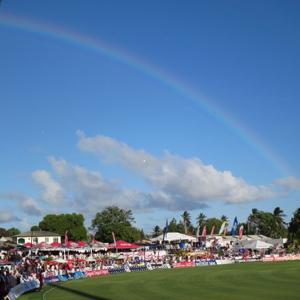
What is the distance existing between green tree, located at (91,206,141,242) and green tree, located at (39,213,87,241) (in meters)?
6.61

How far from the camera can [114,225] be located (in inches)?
5846

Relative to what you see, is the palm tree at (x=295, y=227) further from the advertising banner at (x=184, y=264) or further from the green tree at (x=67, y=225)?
the green tree at (x=67, y=225)

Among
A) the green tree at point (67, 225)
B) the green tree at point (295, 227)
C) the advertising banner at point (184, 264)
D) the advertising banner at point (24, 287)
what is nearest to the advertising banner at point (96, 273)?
the advertising banner at point (184, 264)

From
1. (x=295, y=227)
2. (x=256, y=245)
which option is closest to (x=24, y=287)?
(x=256, y=245)

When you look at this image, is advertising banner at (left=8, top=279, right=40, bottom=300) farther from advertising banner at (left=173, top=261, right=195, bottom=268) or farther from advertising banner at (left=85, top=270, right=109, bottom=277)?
advertising banner at (left=173, top=261, right=195, bottom=268)

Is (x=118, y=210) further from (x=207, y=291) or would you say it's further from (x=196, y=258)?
(x=207, y=291)

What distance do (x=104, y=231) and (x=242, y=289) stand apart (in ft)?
382

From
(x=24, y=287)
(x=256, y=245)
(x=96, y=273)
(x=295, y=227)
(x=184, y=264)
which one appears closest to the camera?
(x=24, y=287)

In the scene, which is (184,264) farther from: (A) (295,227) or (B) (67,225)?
(B) (67,225)

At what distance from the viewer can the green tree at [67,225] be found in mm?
158375

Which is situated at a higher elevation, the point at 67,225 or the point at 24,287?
the point at 67,225

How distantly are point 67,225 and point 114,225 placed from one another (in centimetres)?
2009

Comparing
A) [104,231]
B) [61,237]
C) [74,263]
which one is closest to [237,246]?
[74,263]

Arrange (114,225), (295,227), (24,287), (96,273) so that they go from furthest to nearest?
(114,225)
(295,227)
(96,273)
(24,287)
